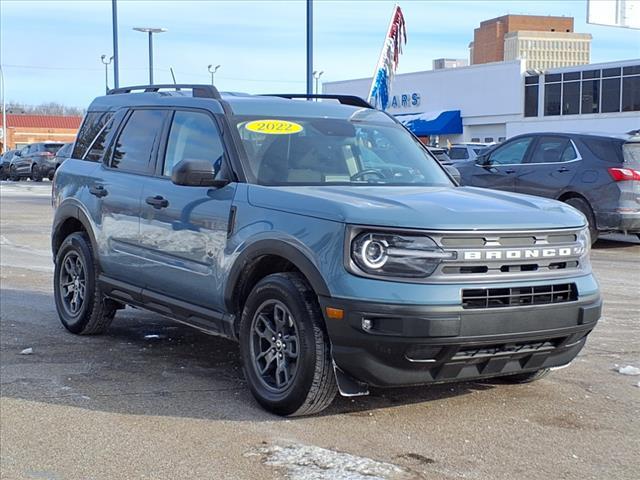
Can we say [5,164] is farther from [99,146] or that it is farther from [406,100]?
[99,146]

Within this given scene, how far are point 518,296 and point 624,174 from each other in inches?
362

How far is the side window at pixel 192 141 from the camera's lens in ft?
20.4

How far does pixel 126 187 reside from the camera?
6.96 metres

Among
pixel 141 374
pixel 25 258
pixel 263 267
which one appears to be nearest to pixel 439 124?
pixel 25 258

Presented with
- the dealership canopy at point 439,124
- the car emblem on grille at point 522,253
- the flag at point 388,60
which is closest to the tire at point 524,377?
the car emblem on grille at point 522,253

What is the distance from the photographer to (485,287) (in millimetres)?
4871

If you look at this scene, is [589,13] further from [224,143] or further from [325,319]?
[325,319]

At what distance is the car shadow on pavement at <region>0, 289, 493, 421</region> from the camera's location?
5.61 m

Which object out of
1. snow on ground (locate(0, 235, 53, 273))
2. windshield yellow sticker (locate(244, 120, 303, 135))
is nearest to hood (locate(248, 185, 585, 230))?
windshield yellow sticker (locate(244, 120, 303, 135))

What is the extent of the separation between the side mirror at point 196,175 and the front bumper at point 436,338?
52.3 inches

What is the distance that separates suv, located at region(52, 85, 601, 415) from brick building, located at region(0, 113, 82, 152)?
8521 cm

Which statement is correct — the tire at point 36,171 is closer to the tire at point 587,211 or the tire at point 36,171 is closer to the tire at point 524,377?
the tire at point 587,211

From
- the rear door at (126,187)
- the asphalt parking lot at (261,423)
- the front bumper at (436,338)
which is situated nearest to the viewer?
the asphalt parking lot at (261,423)

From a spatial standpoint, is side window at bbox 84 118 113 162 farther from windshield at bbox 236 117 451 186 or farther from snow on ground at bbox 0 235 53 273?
snow on ground at bbox 0 235 53 273
